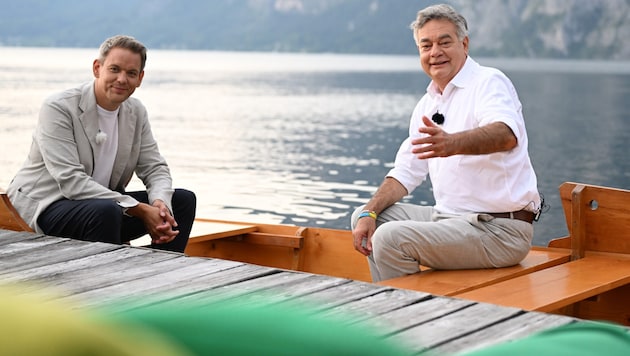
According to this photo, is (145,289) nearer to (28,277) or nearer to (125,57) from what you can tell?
(28,277)

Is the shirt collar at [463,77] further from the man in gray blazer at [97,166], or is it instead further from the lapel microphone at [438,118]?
the man in gray blazer at [97,166]

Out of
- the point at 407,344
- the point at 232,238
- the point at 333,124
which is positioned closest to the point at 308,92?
the point at 333,124

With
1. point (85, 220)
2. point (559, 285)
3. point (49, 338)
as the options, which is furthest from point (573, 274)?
point (49, 338)

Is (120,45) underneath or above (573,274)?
above

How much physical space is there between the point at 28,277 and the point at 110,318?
2.14m

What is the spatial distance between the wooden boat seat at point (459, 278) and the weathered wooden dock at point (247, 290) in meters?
1.12

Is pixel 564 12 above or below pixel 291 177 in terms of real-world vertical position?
above

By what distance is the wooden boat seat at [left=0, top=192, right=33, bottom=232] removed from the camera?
4.68 meters

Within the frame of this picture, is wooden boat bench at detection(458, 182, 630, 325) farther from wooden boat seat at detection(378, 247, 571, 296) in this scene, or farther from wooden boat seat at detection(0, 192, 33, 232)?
wooden boat seat at detection(0, 192, 33, 232)

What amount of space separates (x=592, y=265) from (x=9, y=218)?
2.83 m

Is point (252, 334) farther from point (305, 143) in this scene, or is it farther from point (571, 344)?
point (305, 143)

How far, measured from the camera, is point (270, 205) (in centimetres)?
1692

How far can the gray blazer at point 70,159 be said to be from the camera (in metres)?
4.85

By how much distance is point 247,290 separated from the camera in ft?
9.38
